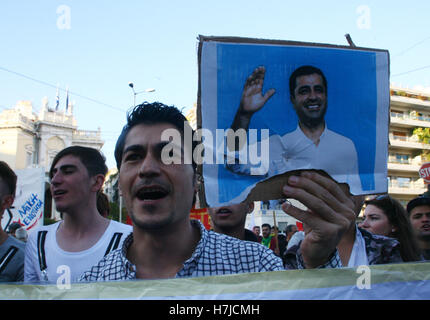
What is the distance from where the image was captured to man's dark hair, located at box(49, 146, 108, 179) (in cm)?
264

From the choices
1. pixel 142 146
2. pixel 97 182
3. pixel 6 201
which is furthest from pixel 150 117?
pixel 6 201

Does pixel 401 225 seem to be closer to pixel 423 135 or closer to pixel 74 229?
pixel 74 229

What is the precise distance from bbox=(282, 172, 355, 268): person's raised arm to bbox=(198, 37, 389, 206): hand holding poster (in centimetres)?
5

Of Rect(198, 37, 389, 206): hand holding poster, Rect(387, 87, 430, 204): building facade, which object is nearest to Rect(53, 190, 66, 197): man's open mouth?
Rect(198, 37, 389, 206): hand holding poster

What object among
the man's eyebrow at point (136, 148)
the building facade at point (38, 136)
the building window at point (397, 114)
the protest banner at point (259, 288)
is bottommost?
the protest banner at point (259, 288)

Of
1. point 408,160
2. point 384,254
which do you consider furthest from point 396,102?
point 384,254

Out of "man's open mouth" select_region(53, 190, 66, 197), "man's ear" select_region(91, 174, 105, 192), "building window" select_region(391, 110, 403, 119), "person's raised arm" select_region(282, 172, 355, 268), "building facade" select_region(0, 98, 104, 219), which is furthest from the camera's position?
"building window" select_region(391, 110, 403, 119)

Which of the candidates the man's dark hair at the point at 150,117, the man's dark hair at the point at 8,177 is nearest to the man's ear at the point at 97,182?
the man's dark hair at the point at 8,177

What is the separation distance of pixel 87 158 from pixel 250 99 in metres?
1.52

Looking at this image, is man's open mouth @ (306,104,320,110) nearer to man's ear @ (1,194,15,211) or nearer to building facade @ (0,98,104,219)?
man's ear @ (1,194,15,211)

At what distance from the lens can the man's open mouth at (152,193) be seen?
65.0 inches

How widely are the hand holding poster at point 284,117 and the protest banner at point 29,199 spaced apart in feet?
19.9

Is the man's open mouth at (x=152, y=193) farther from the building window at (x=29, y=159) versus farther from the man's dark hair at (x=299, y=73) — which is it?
the building window at (x=29, y=159)

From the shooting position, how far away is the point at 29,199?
7.00 m
